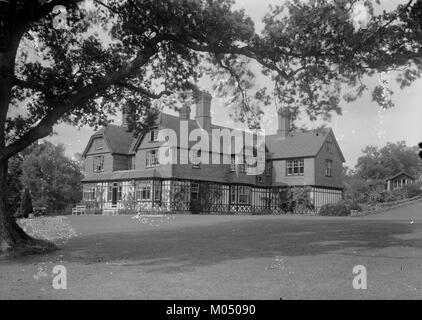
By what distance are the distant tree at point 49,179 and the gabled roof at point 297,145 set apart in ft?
105

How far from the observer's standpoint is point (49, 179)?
71.3 metres

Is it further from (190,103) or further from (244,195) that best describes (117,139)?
(190,103)

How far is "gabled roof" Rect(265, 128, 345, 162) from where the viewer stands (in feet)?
183

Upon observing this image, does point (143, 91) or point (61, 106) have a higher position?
point (143, 91)

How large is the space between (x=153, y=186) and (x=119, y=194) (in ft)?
21.4

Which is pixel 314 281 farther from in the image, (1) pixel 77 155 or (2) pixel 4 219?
(1) pixel 77 155

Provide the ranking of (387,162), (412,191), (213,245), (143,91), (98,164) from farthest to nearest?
(387,162) → (98,164) → (412,191) → (143,91) → (213,245)

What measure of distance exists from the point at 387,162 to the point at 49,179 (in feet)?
236

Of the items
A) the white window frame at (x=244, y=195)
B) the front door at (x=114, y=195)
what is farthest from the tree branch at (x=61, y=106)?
the white window frame at (x=244, y=195)

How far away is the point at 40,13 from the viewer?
1570 centimetres

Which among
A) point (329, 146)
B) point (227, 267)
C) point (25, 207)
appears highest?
point (329, 146)

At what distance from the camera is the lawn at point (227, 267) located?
8547mm

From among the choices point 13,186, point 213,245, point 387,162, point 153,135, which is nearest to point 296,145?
point 153,135

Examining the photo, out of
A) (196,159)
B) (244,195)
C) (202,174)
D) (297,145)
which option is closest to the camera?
(196,159)
